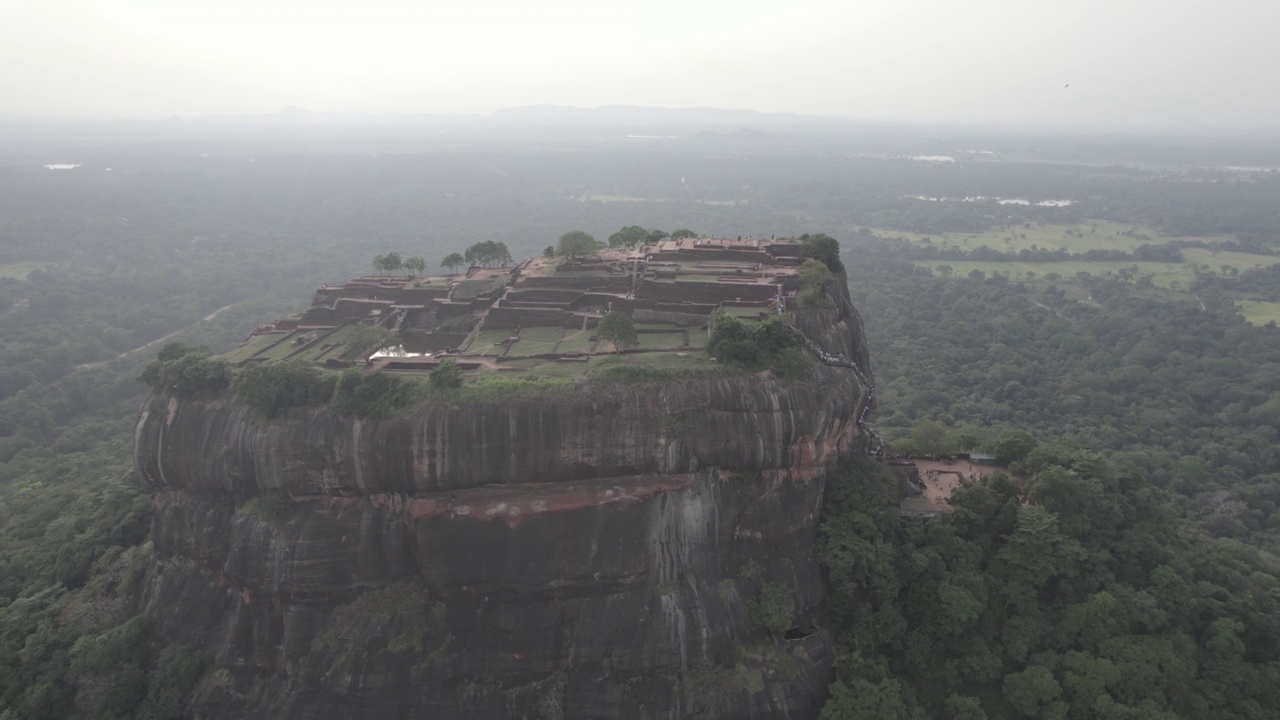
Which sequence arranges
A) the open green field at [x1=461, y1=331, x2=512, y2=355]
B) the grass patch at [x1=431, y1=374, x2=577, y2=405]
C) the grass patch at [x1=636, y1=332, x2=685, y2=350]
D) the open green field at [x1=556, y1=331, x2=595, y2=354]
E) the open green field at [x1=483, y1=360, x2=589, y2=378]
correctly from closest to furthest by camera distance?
1. the grass patch at [x1=431, y1=374, x2=577, y2=405]
2. the open green field at [x1=483, y1=360, x2=589, y2=378]
3. the grass patch at [x1=636, y1=332, x2=685, y2=350]
4. the open green field at [x1=556, y1=331, x2=595, y2=354]
5. the open green field at [x1=461, y1=331, x2=512, y2=355]

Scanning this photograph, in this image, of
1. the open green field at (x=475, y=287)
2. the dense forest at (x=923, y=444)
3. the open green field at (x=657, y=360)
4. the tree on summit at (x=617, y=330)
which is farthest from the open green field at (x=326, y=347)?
the open green field at (x=657, y=360)

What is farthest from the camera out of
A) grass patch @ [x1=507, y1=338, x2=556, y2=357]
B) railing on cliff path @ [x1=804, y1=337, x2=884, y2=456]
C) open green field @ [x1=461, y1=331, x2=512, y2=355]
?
open green field @ [x1=461, y1=331, x2=512, y2=355]

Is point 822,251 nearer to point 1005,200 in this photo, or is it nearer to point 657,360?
point 657,360

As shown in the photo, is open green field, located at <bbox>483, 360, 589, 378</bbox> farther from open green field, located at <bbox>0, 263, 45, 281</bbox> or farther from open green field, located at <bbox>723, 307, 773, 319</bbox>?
open green field, located at <bbox>0, 263, 45, 281</bbox>

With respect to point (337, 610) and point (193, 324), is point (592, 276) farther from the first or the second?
point (193, 324)

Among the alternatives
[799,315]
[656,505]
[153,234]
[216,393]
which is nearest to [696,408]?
[656,505]

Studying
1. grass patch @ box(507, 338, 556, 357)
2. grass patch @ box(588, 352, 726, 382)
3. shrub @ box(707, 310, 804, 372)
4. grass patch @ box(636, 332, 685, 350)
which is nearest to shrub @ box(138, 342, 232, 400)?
grass patch @ box(507, 338, 556, 357)

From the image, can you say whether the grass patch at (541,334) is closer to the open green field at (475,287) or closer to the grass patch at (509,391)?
the open green field at (475,287)
